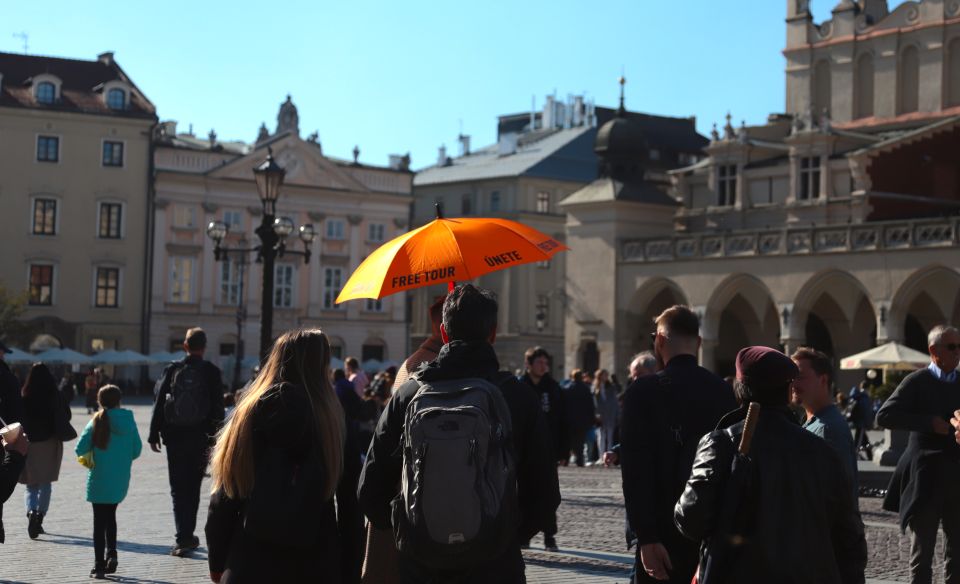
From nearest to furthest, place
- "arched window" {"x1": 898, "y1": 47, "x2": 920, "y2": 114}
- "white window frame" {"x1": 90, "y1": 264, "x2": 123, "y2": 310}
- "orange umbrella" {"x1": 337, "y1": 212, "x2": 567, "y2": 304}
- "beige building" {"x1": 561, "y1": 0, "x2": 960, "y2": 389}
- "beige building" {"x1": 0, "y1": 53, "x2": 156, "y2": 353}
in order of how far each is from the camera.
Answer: "orange umbrella" {"x1": 337, "y1": 212, "x2": 567, "y2": 304} → "beige building" {"x1": 561, "y1": 0, "x2": 960, "y2": 389} → "arched window" {"x1": 898, "y1": 47, "x2": 920, "y2": 114} → "beige building" {"x1": 0, "y1": 53, "x2": 156, "y2": 353} → "white window frame" {"x1": 90, "y1": 264, "x2": 123, "y2": 310}

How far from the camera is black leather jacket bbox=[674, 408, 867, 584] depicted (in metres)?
5.04

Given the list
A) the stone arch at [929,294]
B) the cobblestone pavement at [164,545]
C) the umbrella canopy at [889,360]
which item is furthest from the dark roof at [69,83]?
the cobblestone pavement at [164,545]

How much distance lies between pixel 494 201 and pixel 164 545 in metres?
67.1

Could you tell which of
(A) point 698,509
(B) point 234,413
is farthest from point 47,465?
(A) point 698,509

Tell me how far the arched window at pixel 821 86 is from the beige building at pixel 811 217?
0.06 meters

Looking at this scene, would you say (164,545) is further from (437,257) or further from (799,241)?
(799,241)

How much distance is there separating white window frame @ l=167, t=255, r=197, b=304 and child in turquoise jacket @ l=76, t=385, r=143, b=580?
5588 cm

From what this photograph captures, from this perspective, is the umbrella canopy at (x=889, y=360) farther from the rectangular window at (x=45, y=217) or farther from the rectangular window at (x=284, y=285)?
the rectangular window at (x=45, y=217)

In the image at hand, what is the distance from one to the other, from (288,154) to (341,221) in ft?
13.8

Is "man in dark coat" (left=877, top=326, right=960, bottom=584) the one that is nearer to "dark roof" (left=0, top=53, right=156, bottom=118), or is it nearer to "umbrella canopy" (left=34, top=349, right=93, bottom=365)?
"umbrella canopy" (left=34, top=349, right=93, bottom=365)

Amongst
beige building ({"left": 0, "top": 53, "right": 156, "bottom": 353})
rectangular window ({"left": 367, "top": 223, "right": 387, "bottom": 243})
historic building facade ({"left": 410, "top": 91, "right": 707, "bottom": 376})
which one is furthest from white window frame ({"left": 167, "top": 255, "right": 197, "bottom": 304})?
historic building facade ({"left": 410, "top": 91, "right": 707, "bottom": 376})

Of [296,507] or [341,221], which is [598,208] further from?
[296,507]

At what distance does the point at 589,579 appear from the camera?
36.7ft

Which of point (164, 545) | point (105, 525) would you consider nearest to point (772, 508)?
point (105, 525)
